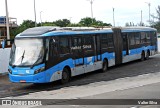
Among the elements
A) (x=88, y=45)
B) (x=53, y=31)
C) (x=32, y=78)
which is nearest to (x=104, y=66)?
(x=88, y=45)

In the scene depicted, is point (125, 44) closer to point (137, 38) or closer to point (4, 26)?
point (137, 38)

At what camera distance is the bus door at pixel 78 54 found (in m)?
19.5

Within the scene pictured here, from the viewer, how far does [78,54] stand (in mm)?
19891

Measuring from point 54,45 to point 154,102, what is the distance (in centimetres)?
773

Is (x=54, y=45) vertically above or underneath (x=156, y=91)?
above

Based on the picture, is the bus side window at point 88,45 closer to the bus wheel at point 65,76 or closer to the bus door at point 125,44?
the bus wheel at point 65,76

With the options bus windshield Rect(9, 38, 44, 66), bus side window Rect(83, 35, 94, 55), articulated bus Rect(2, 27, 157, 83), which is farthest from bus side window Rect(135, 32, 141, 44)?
bus windshield Rect(9, 38, 44, 66)

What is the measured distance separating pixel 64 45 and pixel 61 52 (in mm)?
614

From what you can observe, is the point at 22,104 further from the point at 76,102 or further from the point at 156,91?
the point at 156,91

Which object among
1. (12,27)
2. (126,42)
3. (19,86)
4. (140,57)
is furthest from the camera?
(12,27)

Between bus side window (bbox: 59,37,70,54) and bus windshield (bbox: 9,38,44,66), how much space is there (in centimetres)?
157

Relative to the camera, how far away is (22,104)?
1200 centimetres

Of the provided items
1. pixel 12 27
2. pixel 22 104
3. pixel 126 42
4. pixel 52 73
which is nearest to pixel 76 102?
pixel 22 104

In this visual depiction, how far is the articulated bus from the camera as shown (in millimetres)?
16609
